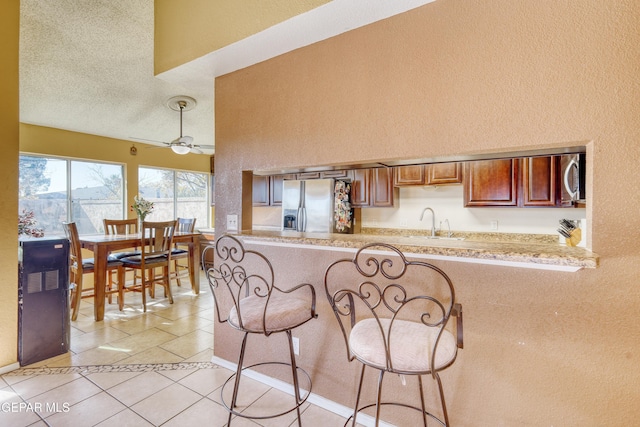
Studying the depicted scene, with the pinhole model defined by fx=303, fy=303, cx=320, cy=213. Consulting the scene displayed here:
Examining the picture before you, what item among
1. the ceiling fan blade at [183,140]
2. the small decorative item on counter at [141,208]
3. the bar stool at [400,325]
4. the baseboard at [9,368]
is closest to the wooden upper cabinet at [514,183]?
the bar stool at [400,325]

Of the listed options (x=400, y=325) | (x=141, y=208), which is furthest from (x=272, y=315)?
(x=141, y=208)

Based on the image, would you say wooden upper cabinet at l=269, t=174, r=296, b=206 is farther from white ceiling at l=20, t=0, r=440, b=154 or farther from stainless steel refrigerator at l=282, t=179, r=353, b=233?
white ceiling at l=20, t=0, r=440, b=154

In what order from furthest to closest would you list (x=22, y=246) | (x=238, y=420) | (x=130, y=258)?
(x=130, y=258), (x=22, y=246), (x=238, y=420)

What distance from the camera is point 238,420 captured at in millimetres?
1757

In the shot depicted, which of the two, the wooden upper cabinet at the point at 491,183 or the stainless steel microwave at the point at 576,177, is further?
the wooden upper cabinet at the point at 491,183

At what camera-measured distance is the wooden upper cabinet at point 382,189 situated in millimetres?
3854

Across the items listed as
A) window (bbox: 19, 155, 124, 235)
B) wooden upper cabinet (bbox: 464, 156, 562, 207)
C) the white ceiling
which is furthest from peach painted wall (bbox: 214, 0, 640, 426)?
window (bbox: 19, 155, 124, 235)

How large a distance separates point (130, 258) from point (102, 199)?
5.65 feet

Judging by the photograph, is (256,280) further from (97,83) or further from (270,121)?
(97,83)

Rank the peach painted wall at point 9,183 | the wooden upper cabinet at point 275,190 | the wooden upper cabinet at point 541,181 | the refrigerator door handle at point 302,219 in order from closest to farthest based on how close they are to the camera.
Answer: the peach painted wall at point 9,183, the wooden upper cabinet at point 541,181, the refrigerator door handle at point 302,219, the wooden upper cabinet at point 275,190

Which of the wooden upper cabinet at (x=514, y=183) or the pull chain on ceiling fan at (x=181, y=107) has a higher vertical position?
the pull chain on ceiling fan at (x=181, y=107)

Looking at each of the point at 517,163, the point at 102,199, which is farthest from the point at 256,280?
the point at 102,199

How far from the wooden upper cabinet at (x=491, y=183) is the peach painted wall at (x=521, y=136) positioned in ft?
6.08

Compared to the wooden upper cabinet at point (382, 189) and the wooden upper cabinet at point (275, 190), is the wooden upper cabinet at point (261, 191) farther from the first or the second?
the wooden upper cabinet at point (382, 189)
